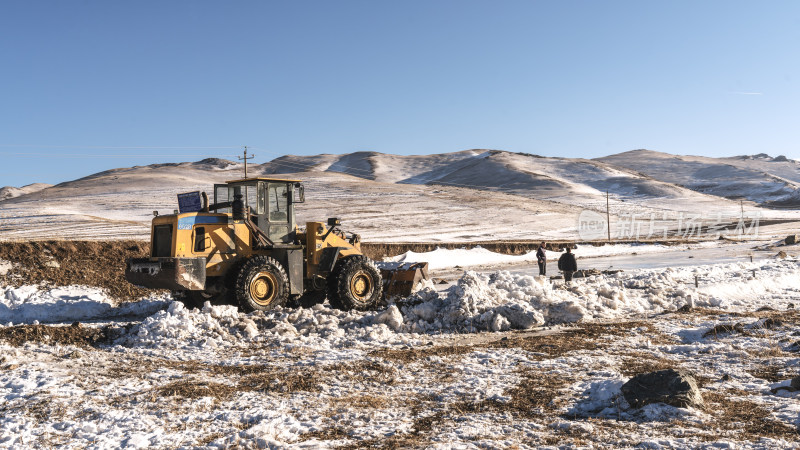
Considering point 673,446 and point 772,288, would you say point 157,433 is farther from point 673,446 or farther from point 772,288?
point 772,288

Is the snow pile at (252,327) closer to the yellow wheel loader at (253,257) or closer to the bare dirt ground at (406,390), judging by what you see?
the bare dirt ground at (406,390)

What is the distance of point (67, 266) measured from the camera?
16688 millimetres

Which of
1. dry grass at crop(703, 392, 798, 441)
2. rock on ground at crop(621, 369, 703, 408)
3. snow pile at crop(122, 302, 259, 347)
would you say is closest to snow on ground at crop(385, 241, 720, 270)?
snow pile at crop(122, 302, 259, 347)

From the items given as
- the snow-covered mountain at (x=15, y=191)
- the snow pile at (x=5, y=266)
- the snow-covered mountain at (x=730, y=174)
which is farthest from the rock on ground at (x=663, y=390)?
the snow-covered mountain at (x=15, y=191)

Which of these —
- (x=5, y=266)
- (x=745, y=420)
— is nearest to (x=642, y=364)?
(x=745, y=420)

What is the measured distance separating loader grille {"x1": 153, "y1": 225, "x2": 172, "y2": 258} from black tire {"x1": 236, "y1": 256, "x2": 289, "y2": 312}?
1.43m

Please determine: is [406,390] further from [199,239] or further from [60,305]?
[60,305]

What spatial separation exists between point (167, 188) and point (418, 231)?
35.6 meters

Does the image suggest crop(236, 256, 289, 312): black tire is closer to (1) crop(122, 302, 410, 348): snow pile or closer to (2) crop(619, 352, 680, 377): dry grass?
(1) crop(122, 302, 410, 348): snow pile

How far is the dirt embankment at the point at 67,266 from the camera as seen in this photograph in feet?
50.7

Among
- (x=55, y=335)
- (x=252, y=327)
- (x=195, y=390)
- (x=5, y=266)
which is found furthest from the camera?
(x=5, y=266)

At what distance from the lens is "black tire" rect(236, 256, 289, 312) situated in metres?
11.6

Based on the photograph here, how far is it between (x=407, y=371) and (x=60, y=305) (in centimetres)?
932

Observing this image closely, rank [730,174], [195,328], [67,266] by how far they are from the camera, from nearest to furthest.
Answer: [195,328] → [67,266] → [730,174]
